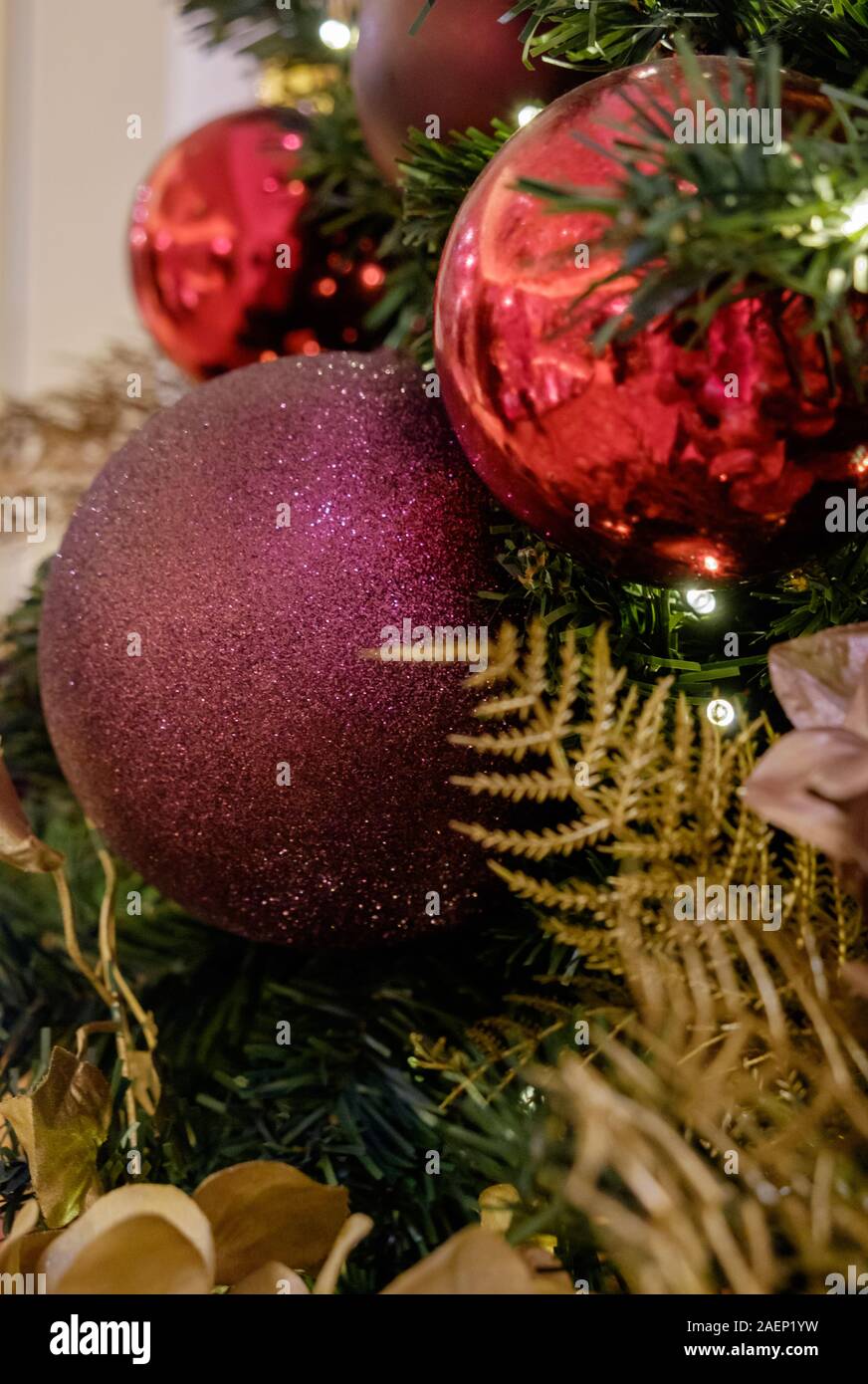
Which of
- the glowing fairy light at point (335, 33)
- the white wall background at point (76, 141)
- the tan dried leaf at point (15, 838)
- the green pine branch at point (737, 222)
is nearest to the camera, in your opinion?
the green pine branch at point (737, 222)

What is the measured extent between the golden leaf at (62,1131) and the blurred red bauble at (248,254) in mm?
351

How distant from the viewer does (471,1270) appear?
0.79 feet

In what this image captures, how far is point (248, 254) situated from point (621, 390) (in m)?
0.33

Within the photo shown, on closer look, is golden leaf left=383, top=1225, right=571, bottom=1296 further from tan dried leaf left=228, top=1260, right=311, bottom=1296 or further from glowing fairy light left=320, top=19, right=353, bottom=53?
glowing fairy light left=320, top=19, right=353, bottom=53

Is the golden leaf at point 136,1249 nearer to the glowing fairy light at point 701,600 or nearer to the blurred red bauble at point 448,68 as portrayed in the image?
the glowing fairy light at point 701,600

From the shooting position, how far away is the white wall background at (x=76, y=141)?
1.06 metres

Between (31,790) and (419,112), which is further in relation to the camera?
(31,790)

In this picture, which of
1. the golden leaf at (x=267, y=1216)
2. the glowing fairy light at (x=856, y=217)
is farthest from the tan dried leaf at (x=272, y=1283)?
the glowing fairy light at (x=856, y=217)

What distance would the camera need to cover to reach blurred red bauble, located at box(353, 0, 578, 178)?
14.0 inches

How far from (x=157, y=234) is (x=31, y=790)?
0.26 meters

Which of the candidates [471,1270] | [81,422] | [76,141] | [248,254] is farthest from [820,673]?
[76,141]
